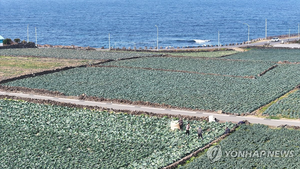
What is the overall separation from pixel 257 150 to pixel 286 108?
1488 cm

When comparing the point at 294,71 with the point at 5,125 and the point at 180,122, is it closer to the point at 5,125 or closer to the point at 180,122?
the point at 180,122

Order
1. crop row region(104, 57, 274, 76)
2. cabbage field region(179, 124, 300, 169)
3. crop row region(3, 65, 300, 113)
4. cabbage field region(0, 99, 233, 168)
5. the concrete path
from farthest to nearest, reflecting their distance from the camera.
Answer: crop row region(104, 57, 274, 76), crop row region(3, 65, 300, 113), the concrete path, cabbage field region(0, 99, 233, 168), cabbage field region(179, 124, 300, 169)

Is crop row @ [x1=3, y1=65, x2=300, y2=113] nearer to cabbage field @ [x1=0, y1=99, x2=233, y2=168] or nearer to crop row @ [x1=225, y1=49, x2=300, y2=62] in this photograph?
cabbage field @ [x1=0, y1=99, x2=233, y2=168]

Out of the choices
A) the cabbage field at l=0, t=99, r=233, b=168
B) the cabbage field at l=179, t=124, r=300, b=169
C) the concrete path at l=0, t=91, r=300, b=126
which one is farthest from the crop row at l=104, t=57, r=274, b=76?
the cabbage field at l=179, t=124, r=300, b=169

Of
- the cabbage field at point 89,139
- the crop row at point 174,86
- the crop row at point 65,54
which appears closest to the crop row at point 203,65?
the crop row at point 174,86

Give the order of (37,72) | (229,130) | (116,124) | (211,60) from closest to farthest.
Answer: (229,130) < (116,124) < (37,72) < (211,60)

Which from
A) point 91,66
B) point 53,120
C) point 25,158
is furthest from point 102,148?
point 91,66

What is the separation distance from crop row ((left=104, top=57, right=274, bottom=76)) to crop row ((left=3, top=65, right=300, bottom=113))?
3.95 m

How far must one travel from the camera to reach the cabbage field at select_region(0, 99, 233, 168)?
38.3 metres

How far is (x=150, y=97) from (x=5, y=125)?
17817mm

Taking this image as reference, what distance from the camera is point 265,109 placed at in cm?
5344

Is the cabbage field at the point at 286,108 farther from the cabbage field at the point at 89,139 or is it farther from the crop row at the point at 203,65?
the crop row at the point at 203,65

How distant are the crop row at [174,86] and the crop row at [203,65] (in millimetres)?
3947

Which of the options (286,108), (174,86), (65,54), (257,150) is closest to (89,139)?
(257,150)
